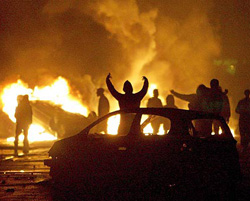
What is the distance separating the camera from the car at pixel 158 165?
607 cm

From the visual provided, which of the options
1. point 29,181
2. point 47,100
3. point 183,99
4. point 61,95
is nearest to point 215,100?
point 183,99

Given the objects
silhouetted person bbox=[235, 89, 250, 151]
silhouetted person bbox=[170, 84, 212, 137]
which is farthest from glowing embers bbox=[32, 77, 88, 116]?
silhouetted person bbox=[170, 84, 212, 137]

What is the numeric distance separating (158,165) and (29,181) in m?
3.42

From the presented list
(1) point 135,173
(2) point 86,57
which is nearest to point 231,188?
(1) point 135,173

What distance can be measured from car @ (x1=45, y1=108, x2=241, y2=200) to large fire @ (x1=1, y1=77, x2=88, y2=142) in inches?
572

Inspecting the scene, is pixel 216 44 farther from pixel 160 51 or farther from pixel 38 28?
pixel 38 28

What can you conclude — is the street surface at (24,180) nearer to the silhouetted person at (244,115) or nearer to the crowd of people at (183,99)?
the crowd of people at (183,99)

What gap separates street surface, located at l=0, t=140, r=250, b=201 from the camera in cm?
695

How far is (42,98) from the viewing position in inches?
1060

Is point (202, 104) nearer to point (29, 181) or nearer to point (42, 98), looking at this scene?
point (29, 181)

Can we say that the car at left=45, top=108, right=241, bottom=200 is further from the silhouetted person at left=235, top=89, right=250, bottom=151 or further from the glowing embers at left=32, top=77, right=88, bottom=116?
the glowing embers at left=32, top=77, right=88, bottom=116

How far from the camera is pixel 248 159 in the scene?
38.8ft

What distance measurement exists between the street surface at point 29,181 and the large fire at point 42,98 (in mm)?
8568

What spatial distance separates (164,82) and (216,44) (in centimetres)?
614
